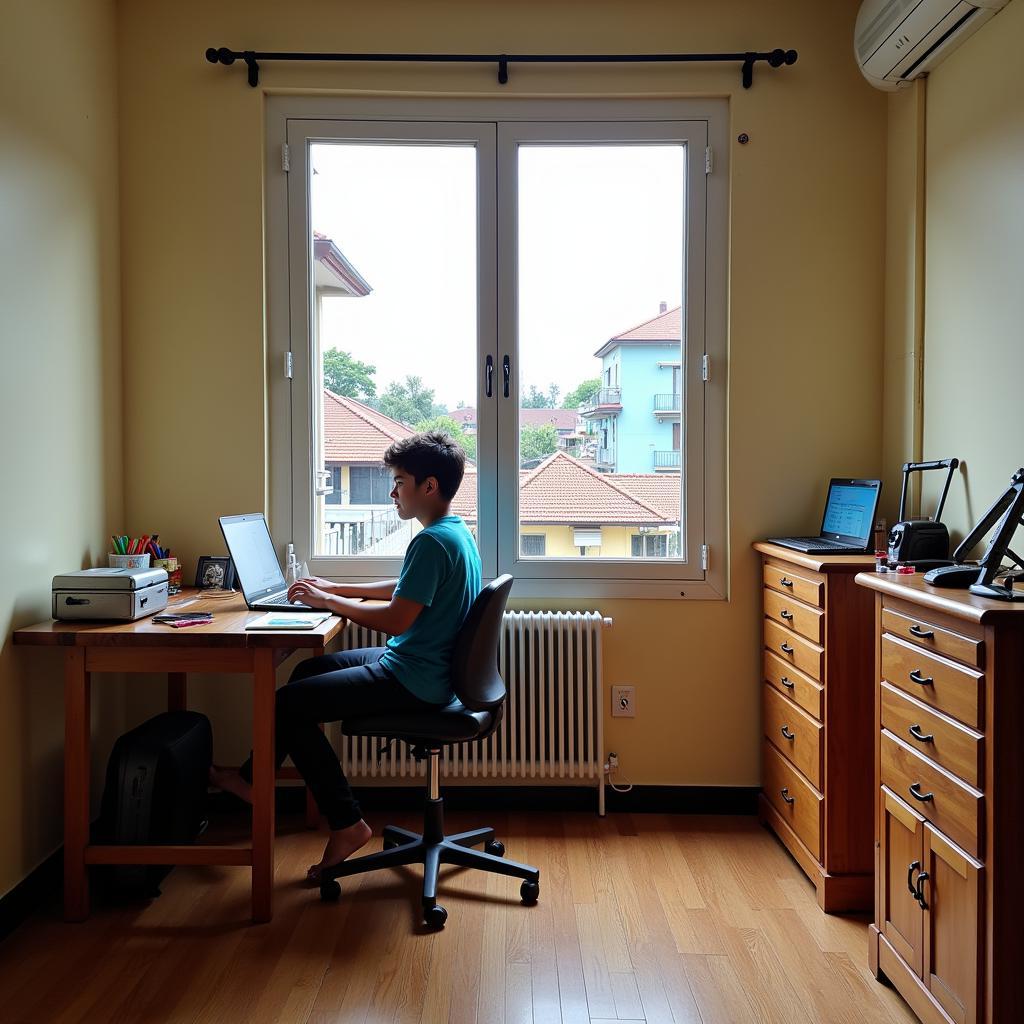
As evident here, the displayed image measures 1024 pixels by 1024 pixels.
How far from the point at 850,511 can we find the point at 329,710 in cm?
177

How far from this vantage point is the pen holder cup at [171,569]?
2.89m

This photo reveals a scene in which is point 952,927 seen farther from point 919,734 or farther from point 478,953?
point 478,953

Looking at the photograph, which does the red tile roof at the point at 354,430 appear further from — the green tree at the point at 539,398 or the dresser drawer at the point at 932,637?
the dresser drawer at the point at 932,637

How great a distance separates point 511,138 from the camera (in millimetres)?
3053

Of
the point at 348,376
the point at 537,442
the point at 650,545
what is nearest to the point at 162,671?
the point at 348,376

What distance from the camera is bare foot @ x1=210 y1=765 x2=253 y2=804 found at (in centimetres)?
271

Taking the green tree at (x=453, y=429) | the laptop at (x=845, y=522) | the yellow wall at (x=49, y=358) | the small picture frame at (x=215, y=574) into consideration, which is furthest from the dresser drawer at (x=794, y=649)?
the yellow wall at (x=49, y=358)

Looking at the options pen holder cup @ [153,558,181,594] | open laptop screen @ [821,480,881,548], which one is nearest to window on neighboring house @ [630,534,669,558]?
open laptop screen @ [821,480,881,548]

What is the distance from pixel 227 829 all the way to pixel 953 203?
3091mm

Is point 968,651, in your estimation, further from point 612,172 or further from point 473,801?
point 612,172

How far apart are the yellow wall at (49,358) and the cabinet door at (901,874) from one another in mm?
2266

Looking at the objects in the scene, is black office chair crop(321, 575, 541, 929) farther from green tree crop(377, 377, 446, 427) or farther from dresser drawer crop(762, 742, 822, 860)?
green tree crop(377, 377, 446, 427)

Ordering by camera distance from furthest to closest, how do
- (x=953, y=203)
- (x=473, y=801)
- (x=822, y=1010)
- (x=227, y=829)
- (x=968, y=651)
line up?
(x=473, y=801), (x=227, y=829), (x=953, y=203), (x=822, y=1010), (x=968, y=651)

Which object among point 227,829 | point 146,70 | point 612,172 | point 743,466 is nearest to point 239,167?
point 146,70
